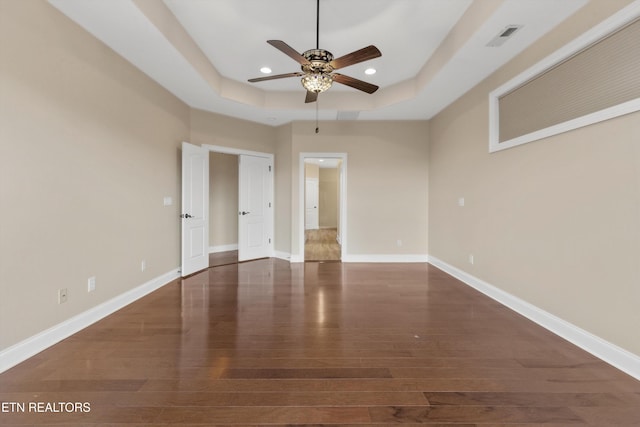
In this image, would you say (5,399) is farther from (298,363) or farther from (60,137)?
(60,137)

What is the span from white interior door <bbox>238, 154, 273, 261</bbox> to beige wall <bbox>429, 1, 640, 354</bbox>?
12.1ft

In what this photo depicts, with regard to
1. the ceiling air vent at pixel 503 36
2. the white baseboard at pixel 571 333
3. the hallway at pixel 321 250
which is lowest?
the white baseboard at pixel 571 333

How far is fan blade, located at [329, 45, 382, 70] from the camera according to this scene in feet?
7.29

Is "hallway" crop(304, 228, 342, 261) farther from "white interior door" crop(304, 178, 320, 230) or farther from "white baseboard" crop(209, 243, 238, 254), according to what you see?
"white interior door" crop(304, 178, 320, 230)

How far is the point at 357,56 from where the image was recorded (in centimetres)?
231

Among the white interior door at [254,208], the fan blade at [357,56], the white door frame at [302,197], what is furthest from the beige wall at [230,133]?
the fan blade at [357,56]

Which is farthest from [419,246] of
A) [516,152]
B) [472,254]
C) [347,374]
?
[347,374]

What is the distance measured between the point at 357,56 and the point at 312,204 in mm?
8512

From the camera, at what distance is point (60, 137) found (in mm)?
2281

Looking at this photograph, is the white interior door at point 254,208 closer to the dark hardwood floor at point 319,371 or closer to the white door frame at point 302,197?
the white door frame at point 302,197

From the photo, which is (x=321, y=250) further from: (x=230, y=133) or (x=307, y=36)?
(x=307, y=36)

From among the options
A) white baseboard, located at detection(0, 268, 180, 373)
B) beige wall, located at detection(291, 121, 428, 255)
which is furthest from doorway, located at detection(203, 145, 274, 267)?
white baseboard, located at detection(0, 268, 180, 373)

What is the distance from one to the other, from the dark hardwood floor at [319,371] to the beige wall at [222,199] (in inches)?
127

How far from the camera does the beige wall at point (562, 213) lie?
1.92m
